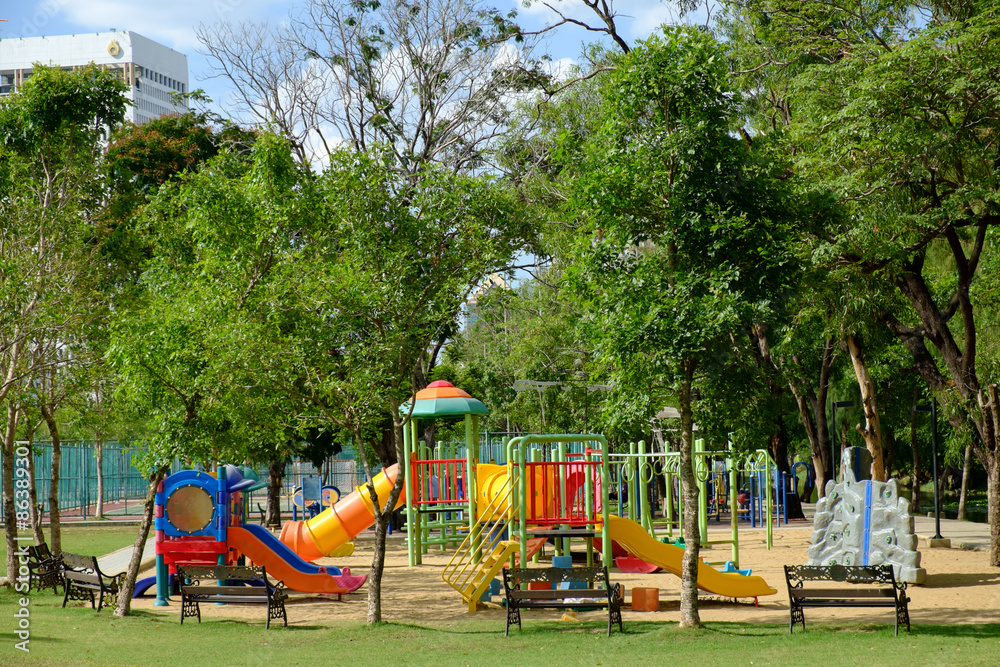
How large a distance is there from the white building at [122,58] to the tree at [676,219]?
97056 mm

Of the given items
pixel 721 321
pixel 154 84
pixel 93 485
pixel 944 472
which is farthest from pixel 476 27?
pixel 154 84

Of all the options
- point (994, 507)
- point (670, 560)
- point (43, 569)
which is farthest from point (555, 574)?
point (994, 507)

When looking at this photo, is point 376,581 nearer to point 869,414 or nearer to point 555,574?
point 555,574

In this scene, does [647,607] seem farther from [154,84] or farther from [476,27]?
[154,84]

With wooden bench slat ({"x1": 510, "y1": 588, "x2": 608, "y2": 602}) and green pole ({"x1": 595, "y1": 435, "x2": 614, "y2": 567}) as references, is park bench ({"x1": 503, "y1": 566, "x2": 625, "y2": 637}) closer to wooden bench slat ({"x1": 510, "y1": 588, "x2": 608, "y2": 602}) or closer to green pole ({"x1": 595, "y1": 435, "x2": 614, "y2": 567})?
wooden bench slat ({"x1": 510, "y1": 588, "x2": 608, "y2": 602})

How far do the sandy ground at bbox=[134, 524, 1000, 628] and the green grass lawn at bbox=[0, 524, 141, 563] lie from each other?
272 inches

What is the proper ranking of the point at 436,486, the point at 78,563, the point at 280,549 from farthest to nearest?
the point at 436,486
the point at 280,549
the point at 78,563

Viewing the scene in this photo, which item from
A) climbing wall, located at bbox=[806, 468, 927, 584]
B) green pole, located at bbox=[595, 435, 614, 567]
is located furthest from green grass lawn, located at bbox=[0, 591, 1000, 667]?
climbing wall, located at bbox=[806, 468, 927, 584]

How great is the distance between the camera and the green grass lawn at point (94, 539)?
20484 mm

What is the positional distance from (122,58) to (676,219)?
12521 centimetres

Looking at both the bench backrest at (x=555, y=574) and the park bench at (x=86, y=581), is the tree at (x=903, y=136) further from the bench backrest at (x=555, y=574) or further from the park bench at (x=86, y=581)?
the park bench at (x=86, y=581)

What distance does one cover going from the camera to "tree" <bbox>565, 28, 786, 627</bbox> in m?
9.95

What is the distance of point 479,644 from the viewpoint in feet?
32.5

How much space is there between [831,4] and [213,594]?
1365 cm
